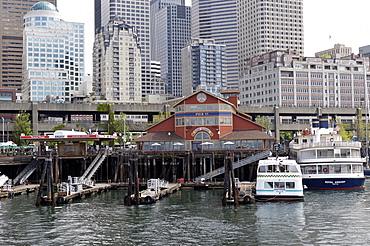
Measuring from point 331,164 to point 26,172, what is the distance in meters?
53.8

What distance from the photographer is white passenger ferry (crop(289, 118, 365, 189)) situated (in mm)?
82375

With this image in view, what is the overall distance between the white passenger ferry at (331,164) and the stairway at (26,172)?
4774 centimetres

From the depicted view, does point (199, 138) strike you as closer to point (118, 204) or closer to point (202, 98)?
point (202, 98)

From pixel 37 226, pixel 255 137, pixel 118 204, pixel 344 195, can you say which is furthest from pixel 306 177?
pixel 37 226

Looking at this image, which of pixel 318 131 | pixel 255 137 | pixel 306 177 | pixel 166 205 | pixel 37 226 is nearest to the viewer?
pixel 37 226

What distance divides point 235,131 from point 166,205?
3741 cm

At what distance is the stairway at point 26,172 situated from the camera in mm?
93250

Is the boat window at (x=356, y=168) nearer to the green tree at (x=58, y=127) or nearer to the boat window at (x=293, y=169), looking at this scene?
the boat window at (x=293, y=169)

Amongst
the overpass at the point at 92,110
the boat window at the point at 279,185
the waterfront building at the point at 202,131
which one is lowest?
the boat window at the point at 279,185

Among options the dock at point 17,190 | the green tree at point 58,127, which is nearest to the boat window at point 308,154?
the dock at point 17,190

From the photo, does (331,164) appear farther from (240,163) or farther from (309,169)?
(240,163)

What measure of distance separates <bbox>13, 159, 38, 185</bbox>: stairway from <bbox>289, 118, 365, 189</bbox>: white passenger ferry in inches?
1880

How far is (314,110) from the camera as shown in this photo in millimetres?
163500

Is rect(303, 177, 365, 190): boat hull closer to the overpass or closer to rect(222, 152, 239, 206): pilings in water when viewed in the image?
rect(222, 152, 239, 206): pilings in water
